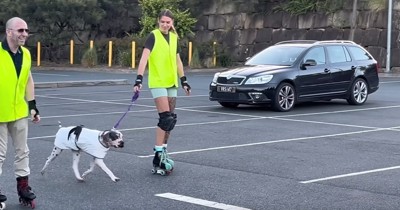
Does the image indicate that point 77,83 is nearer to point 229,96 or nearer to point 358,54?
point 229,96

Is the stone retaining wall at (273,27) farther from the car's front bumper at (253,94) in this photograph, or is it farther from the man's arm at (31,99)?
the man's arm at (31,99)

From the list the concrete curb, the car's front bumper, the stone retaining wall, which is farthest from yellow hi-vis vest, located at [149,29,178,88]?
the stone retaining wall

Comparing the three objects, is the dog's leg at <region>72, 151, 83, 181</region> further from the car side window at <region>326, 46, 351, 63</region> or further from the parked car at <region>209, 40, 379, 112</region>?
the car side window at <region>326, 46, 351, 63</region>

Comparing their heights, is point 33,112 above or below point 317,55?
below

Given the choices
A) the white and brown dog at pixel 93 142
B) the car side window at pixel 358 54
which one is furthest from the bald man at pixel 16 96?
the car side window at pixel 358 54

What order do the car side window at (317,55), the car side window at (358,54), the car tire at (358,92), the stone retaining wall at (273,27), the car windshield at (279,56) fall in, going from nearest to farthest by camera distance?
the car windshield at (279,56)
the car side window at (317,55)
the car tire at (358,92)
the car side window at (358,54)
the stone retaining wall at (273,27)

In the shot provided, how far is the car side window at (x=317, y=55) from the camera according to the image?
17328 mm

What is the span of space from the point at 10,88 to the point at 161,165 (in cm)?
241

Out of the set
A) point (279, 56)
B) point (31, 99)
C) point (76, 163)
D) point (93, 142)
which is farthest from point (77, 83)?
point (31, 99)

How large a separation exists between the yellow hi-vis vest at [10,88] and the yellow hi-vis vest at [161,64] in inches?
82.8

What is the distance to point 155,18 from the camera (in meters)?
38.7

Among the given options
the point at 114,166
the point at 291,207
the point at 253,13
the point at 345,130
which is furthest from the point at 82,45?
the point at 291,207

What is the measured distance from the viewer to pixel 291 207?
7.42 m

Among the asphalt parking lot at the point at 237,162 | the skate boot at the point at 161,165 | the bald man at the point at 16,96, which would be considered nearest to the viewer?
the bald man at the point at 16,96
